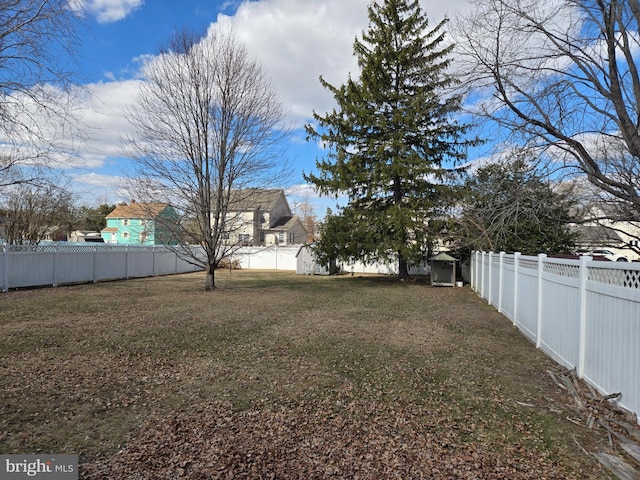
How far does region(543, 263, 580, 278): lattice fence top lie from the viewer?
4.54 m

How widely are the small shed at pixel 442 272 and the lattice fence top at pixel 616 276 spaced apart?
12.1m

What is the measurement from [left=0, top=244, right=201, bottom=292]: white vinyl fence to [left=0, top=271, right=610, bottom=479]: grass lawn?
18.7 ft

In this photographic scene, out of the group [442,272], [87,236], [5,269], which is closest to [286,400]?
[5,269]

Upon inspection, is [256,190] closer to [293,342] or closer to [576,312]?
[293,342]

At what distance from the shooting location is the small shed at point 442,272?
52.5ft

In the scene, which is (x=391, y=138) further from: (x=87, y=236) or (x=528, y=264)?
(x=87, y=236)

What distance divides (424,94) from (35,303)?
49.3 feet

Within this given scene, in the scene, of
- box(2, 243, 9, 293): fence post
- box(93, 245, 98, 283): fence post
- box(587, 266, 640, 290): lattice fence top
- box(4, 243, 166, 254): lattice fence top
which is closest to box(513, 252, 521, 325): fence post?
box(587, 266, 640, 290): lattice fence top

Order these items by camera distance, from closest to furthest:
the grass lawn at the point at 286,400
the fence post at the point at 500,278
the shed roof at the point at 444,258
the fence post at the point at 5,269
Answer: the grass lawn at the point at 286,400 < the fence post at the point at 500,278 < the fence post at the point at 5,269 < the shed roof at the point at 444,258

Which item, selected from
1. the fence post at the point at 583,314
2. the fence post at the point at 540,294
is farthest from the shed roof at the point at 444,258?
the fence post at the point at 583,314

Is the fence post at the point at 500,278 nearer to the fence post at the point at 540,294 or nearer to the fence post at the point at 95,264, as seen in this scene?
the fence post at the point at 540,294

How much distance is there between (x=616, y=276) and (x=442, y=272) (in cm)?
1307

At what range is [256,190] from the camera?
13234mm

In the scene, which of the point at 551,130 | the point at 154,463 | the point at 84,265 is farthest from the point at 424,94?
the point at 154,463
